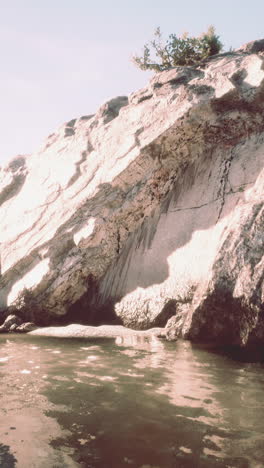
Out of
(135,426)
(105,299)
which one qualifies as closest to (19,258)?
(105,299)

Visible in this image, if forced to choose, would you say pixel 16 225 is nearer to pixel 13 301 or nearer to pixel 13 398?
pixel 13 301

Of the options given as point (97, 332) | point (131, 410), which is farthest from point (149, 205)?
point (131, 410)

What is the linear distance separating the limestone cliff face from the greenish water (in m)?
1.55

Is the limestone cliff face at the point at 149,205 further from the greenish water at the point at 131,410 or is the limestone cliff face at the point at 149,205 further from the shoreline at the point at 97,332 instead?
the greenish water at the point at 131,410

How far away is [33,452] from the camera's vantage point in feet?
6.90

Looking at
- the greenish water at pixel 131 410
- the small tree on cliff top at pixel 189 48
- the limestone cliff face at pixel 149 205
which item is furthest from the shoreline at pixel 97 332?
the small tree on cliff top at pixel 189 48

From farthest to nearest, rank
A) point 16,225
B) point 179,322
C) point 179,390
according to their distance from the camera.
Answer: point 16,225 → point 179,322 → point 179,390

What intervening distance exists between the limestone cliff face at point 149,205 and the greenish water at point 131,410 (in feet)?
5.07

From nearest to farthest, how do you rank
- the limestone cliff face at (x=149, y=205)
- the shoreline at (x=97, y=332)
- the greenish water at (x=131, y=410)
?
1. the greenish water at (x=131, y=410)
2. the shoreline at (x=97, y=332)
3. the limestone cliff face at (x=149, y=205)

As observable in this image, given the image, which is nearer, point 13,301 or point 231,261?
point 231,261

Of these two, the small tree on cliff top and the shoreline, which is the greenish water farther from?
the small tree on cliff top

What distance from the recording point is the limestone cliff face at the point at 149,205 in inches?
242

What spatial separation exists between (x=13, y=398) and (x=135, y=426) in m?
1.06

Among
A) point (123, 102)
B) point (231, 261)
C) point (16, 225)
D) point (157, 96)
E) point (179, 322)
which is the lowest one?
point (179, 322)
